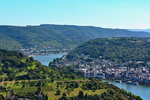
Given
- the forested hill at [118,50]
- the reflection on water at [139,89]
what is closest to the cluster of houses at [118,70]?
the reflection on water at [139,89]

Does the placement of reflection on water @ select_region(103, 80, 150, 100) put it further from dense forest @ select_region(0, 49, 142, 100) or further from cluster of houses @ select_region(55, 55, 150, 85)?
dense forest @ select_region(0, 49, 142, 100)

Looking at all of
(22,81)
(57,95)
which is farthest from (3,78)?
(57,95)

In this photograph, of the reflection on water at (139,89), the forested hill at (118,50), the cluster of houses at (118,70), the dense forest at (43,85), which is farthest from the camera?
the forested hill at (118,50)

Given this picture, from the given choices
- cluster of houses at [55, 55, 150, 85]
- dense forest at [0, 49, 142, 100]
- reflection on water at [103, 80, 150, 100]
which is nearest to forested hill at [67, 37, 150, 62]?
cluster of houses at [55, 55, 150, 85]

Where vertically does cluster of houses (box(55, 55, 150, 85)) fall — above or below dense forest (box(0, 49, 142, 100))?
below

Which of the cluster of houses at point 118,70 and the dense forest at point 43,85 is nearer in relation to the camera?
the dense forest at point 43,85

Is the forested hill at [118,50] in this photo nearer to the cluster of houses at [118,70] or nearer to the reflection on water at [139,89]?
the cluster of houses at [118,70]
